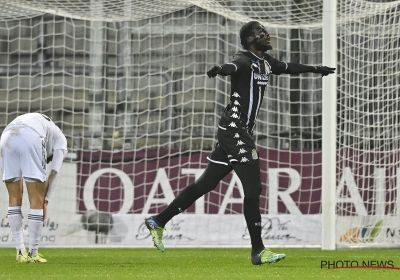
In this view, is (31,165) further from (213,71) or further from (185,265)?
(213,71)

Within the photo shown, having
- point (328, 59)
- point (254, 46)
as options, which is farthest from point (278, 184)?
point (254, 46)

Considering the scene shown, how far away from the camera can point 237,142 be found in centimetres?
735

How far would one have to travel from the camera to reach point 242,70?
7320 mm

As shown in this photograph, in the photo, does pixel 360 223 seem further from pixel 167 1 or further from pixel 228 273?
pixel 228 273

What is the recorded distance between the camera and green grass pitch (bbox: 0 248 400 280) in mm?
6418

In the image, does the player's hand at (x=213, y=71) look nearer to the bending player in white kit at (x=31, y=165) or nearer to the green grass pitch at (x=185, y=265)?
the green grass pitch at (x=185, y=265)

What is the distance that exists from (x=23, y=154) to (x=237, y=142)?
1.61 m

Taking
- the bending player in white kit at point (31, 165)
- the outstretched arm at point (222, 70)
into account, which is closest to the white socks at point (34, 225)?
the bending player in white kit at point (31, 165)

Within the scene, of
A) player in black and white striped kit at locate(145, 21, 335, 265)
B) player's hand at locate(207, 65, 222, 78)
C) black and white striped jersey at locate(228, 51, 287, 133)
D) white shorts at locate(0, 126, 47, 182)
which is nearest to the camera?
player's hand at locate(207, 65, 222, 78)

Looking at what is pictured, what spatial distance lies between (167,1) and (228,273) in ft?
15.8

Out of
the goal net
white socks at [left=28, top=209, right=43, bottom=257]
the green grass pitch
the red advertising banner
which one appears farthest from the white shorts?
the red advertising banner

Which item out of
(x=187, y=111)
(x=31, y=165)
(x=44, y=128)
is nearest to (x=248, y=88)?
(x=44, y=128)

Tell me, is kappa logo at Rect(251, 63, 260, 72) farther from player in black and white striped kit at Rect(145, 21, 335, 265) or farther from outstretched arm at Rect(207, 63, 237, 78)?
outstretched arm at Rect(207, 63, 237, 78)

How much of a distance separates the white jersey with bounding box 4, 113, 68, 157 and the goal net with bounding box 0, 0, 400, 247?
9.67 feet
